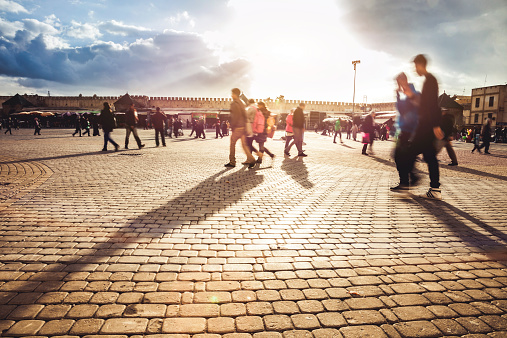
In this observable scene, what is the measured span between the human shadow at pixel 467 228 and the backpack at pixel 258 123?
17.6 feet

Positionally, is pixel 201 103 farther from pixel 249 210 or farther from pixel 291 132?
pixel 249 210

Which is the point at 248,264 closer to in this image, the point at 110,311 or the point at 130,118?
the point at 110,311

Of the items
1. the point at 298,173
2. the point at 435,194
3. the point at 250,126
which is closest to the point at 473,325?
the point at 435,194

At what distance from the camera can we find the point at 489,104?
184 ft

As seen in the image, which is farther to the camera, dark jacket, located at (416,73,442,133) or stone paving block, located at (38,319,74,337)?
dark jacket, located at (416,73,442,133)

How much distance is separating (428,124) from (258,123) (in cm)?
535

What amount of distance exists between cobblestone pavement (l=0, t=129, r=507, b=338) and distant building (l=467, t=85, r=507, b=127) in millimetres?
62255

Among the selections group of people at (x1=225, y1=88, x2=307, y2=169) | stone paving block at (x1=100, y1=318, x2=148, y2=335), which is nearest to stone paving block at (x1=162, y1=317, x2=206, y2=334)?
stone paving block at (x1=100, y1=318, x2=148, y2=335)

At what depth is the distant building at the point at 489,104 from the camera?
54.1 m

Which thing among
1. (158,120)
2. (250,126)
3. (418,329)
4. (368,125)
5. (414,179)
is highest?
(158,120)

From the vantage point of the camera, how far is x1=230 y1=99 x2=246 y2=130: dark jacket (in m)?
7.90

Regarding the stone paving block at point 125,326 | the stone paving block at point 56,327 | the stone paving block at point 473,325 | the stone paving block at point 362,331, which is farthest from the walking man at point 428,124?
the stone paving block at point 56,327

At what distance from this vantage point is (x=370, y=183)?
21.5 feet

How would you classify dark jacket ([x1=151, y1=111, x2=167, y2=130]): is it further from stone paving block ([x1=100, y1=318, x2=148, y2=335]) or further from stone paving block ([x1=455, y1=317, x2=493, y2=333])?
stone paving block ([x1=455, y1=317, x2=493, y2=333])
